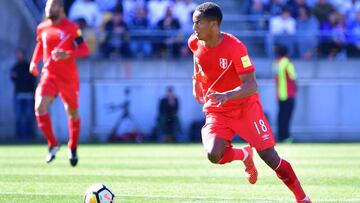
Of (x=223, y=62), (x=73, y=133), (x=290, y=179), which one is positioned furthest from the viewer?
(x=73, y=133)

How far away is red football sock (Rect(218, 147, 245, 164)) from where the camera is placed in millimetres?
10313

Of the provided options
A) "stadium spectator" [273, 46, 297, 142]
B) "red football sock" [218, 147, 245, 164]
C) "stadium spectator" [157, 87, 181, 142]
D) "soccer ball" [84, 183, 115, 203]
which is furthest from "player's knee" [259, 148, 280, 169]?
"stadium spectator" [157, 87, 181, 142]

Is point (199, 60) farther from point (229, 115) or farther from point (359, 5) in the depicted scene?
point (359, 5)

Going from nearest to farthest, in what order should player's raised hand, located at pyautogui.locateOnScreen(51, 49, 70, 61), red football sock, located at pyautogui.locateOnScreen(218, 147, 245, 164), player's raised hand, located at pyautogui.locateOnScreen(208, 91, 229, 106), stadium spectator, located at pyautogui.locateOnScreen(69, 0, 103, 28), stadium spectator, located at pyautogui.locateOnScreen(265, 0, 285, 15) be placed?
player's raised hand, located at pyautogui.locateOnScreen(208, 91, 229, 106) → red football sock, located at pyautogui.locateOnScreen(218, 147, 245, 164) → player's raised hand, located at pyautogui.locateOnScreen(51, 49, 70, 61) → stadium spectator, located at pyautogui.locateOnScreen(69, 0, 103, 28) → stadium spectator, located at pyautogui.locateOnScreen(265, 0, 285, 15)

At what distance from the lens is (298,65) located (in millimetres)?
27141

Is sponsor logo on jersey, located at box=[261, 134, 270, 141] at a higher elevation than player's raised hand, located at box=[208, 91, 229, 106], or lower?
lower

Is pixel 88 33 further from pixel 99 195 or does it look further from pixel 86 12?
pixel 99 195

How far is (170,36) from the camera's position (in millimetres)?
26516

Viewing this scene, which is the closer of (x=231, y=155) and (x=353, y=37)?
(x=231, y=155)

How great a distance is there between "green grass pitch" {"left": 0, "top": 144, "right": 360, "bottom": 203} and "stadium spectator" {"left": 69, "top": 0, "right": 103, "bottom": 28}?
7030 millimetres

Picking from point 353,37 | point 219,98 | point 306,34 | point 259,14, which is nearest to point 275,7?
point 259,14

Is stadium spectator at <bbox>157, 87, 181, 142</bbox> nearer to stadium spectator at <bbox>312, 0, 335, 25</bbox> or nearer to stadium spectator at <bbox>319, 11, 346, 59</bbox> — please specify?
stadium spectator at <bbox>319, 11, 346, 59</bbox>

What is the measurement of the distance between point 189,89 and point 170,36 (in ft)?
5.38

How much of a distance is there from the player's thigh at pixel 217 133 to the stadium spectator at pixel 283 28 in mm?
16707
